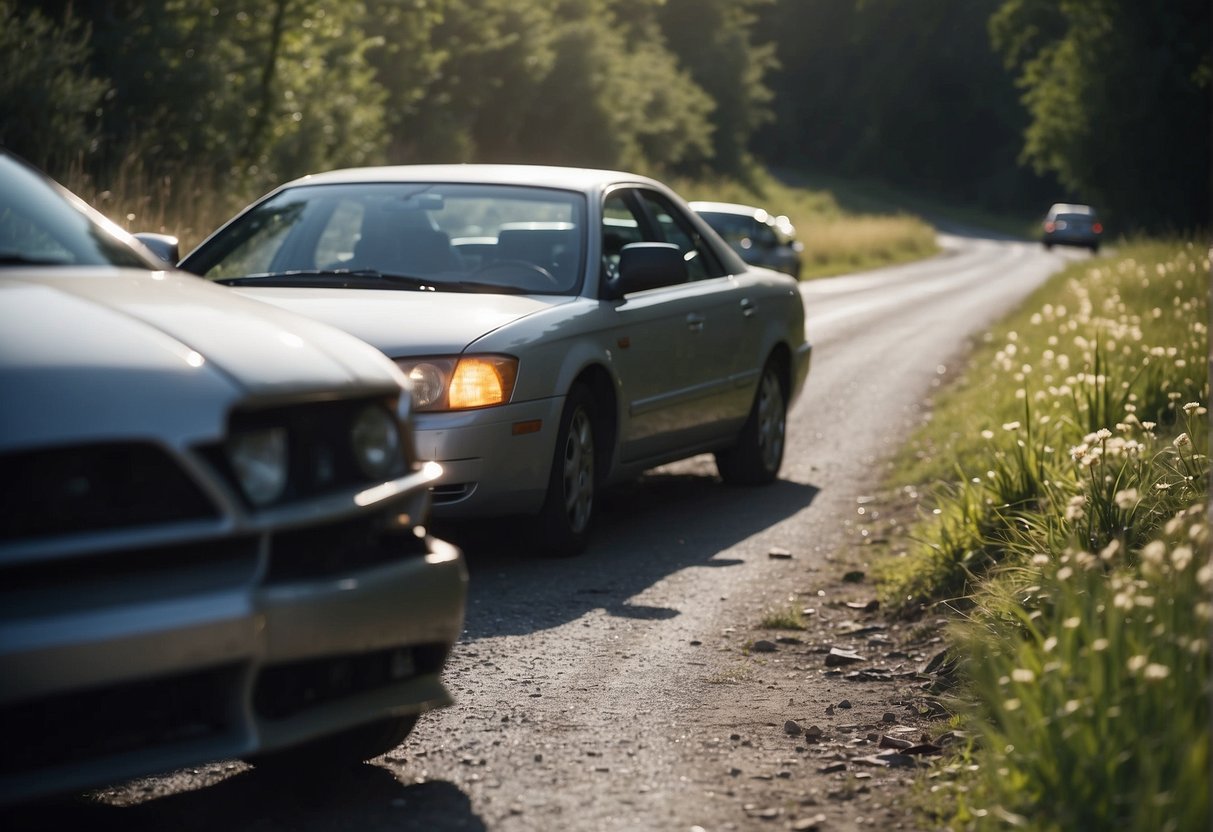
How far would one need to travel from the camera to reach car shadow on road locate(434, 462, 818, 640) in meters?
6.11

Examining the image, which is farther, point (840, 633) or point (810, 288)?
point (810, 288)

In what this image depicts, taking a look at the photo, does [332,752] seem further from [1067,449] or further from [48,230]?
[1067,449]

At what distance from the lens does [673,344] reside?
7871mm

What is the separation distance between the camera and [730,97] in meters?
67.9

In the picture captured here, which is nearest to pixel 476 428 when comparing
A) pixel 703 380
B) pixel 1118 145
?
pixel 703 380

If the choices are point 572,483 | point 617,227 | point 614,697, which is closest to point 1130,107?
point 617,227

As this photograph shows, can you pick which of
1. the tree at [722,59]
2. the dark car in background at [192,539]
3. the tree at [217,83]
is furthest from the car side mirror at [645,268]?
the tree at [722,59]

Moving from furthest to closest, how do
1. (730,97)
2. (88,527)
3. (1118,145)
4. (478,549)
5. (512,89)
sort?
(730,97), (1118,145), (512,89), (478,549), (88,527)

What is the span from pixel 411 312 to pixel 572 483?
97 centimetres

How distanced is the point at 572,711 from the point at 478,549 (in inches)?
98.0

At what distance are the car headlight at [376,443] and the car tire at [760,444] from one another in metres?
5.44

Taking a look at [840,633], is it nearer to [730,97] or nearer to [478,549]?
[478,549]

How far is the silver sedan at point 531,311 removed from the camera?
648 cm

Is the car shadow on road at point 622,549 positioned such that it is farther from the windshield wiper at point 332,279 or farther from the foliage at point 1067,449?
the windshield wiper at point 332,279
